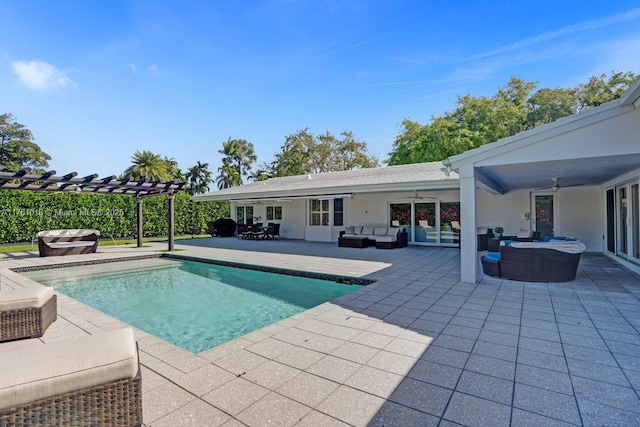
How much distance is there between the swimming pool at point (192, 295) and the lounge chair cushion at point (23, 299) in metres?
1.65

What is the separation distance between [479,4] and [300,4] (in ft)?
18.6

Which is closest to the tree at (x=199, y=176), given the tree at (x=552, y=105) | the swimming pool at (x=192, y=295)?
the swimming pool at (x=192, y=295)

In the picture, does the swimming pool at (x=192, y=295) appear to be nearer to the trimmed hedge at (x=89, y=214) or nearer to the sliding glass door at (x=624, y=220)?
the sliding glass door at (x=624, y=220)

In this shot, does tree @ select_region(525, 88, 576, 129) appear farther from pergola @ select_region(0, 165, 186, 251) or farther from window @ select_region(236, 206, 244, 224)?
pergola @ select_region(0, 165, 186, 251)

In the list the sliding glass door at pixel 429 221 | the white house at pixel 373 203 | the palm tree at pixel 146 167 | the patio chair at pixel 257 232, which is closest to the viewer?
the white house at pixel 373 203

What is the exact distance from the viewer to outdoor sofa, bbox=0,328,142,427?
1.96 m

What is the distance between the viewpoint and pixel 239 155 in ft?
148

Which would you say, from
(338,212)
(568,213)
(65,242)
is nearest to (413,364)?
(568,213)

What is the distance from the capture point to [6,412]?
6.21ft

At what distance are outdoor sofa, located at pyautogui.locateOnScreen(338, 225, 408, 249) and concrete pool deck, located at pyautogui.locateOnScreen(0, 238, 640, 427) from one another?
312 inches

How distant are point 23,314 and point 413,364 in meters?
4.98

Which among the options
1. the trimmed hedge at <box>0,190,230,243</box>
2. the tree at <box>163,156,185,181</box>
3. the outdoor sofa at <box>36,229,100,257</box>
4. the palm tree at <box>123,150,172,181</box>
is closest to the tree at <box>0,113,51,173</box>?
the palm tree at <box>123,150,172,181</box>

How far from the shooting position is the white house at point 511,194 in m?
6.26

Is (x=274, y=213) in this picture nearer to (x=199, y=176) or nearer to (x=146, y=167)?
(x=146, y=167)
